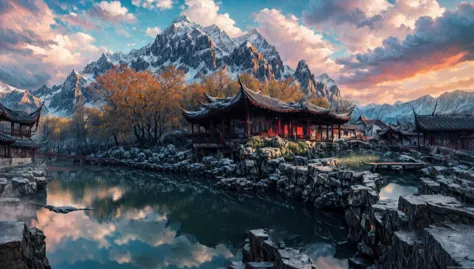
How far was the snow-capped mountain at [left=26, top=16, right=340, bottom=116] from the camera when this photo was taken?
10325cm

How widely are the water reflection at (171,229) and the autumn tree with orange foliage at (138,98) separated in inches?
746

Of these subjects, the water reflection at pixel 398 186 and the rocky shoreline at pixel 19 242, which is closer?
the rocky shoreline at pixel 19 242

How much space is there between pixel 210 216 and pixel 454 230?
9203mm

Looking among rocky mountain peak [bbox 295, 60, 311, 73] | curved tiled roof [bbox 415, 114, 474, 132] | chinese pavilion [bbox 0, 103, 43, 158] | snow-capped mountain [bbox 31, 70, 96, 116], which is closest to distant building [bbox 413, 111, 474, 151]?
curved tiled roof [bbox 415, 114, 474, 132]

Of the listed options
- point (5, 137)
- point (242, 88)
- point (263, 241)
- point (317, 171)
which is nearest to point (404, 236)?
point (263, 241)

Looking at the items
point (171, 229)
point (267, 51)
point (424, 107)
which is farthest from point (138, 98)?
point (424, 107)

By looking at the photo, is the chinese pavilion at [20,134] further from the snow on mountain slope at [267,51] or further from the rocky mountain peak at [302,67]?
the rocky mountain peak at [302,67]

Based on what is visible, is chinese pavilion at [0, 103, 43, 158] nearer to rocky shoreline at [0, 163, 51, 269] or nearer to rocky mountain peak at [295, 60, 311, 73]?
rocky shoreline at [0, 163, 51, 269]

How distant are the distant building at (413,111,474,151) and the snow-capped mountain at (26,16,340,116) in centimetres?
7228

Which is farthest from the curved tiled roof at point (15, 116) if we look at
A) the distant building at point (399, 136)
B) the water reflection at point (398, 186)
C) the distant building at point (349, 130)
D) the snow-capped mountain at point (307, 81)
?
the snow-capped mountain at point (307, 81)

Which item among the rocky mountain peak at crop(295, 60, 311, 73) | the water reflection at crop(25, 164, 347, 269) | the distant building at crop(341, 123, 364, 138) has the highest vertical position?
the rocky mountain peak at crop(295, 60, 311, 73)

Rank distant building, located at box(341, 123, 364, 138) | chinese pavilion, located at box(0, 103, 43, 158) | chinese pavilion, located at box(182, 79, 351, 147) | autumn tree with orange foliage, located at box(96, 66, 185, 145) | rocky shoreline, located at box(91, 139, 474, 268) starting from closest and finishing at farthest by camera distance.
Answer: rocky shoreline, located at box(91, 139, 474, 268) → chinese pavilion, located at box(182, 79, 351, 147) → chinese pavilion, located at box(0, 103, 43, 158) → autumn tree with orange foliage, located at box(96, 66, 185, 145) → distant building, located at box(341, 123, 364, 138)

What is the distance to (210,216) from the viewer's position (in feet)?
38.2

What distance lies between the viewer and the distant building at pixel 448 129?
23656 millimetres
